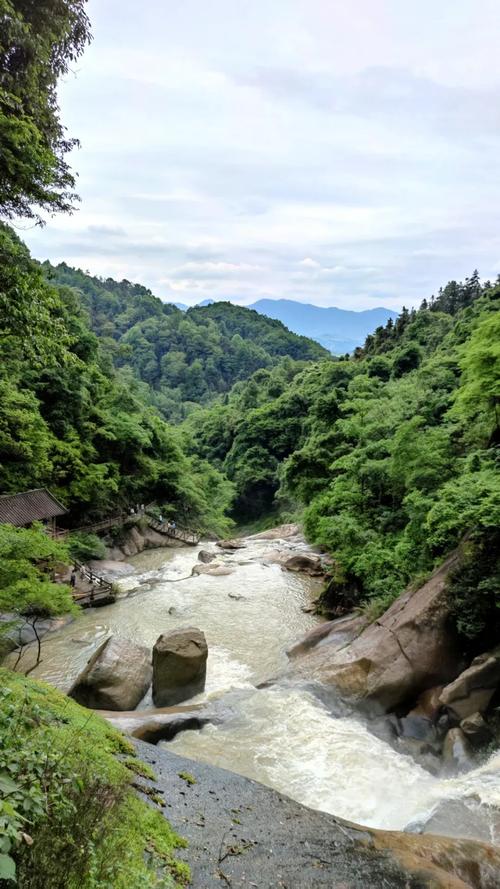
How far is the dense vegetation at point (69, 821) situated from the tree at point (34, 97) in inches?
355

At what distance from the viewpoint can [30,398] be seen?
28.1 m

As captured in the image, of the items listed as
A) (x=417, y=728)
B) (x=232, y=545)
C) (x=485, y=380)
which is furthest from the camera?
(x=232, y=545)

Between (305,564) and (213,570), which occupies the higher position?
(305,564)

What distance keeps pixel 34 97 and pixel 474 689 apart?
16.6 m

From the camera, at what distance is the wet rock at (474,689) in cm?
1063

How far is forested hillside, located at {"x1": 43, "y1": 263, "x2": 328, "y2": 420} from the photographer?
415 ft

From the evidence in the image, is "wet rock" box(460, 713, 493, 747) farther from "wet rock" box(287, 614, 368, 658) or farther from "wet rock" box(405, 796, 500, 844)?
"wet rock" box(287, 614, 368, 658)

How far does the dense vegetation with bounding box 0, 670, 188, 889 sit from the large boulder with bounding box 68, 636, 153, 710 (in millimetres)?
6120

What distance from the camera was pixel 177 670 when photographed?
1395 centimetres

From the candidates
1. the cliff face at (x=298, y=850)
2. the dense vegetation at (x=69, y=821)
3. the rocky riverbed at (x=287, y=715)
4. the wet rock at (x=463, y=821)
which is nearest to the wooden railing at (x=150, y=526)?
the rocky riverbed at (x=287, y=715)

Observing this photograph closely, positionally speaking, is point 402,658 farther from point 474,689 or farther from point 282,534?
point 282,534

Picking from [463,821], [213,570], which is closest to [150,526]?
[213,570]

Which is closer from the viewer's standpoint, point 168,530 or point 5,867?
point 5,867

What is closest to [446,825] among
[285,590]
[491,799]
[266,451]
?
[491,799]
